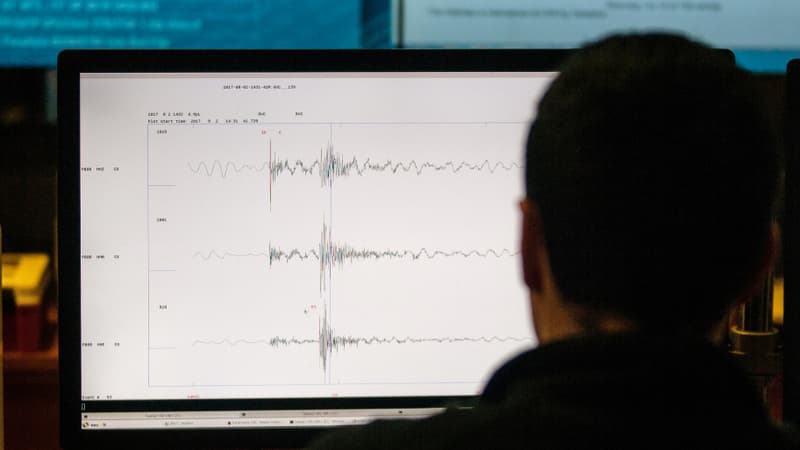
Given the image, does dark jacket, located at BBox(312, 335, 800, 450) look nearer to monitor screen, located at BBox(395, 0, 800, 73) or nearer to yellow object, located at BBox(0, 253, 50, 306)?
yellow object, located at BBox(0, 253, 50, 306)

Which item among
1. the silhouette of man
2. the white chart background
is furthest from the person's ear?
the white chart background

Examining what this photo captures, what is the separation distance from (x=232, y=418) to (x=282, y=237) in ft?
0.59

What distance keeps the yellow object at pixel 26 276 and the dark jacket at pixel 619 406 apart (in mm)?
865

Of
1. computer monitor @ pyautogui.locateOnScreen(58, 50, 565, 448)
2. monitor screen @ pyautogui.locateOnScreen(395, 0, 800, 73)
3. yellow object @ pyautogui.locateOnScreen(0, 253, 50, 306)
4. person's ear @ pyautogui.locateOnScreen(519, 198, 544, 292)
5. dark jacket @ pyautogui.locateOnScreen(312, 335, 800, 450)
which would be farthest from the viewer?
monitor screen @ pyautogui.locateOnScreen(395, 0, 800, 73)

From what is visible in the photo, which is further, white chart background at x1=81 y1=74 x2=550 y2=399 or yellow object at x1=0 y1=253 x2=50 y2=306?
yellow object at x1=0 y1=253 x2=50 y2=306

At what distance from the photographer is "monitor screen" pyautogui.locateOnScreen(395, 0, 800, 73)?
1.49m

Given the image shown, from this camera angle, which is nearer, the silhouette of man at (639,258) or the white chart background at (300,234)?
the silhouette of man at (639,258)

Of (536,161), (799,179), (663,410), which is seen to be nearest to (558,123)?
(536,161)

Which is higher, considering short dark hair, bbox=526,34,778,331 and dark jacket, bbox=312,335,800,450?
short dark hair, bbox=526,34,778,331

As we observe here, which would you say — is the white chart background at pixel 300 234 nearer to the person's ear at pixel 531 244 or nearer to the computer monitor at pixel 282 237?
the computer monitor at pixel 282 237

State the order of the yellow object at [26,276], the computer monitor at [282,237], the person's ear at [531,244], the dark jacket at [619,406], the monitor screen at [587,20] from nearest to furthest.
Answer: the dark jacket at [619,406] → the person's ear at [531,244] → the computer monitor at [282,237] → the yellow object at [26,276] → the monitor screen at [587,20]

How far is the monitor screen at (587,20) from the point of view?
1.49 metres

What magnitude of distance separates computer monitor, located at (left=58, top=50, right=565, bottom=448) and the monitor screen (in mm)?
723

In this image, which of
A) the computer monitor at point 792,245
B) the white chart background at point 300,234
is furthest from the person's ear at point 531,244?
the computer monitor at point 792,245
